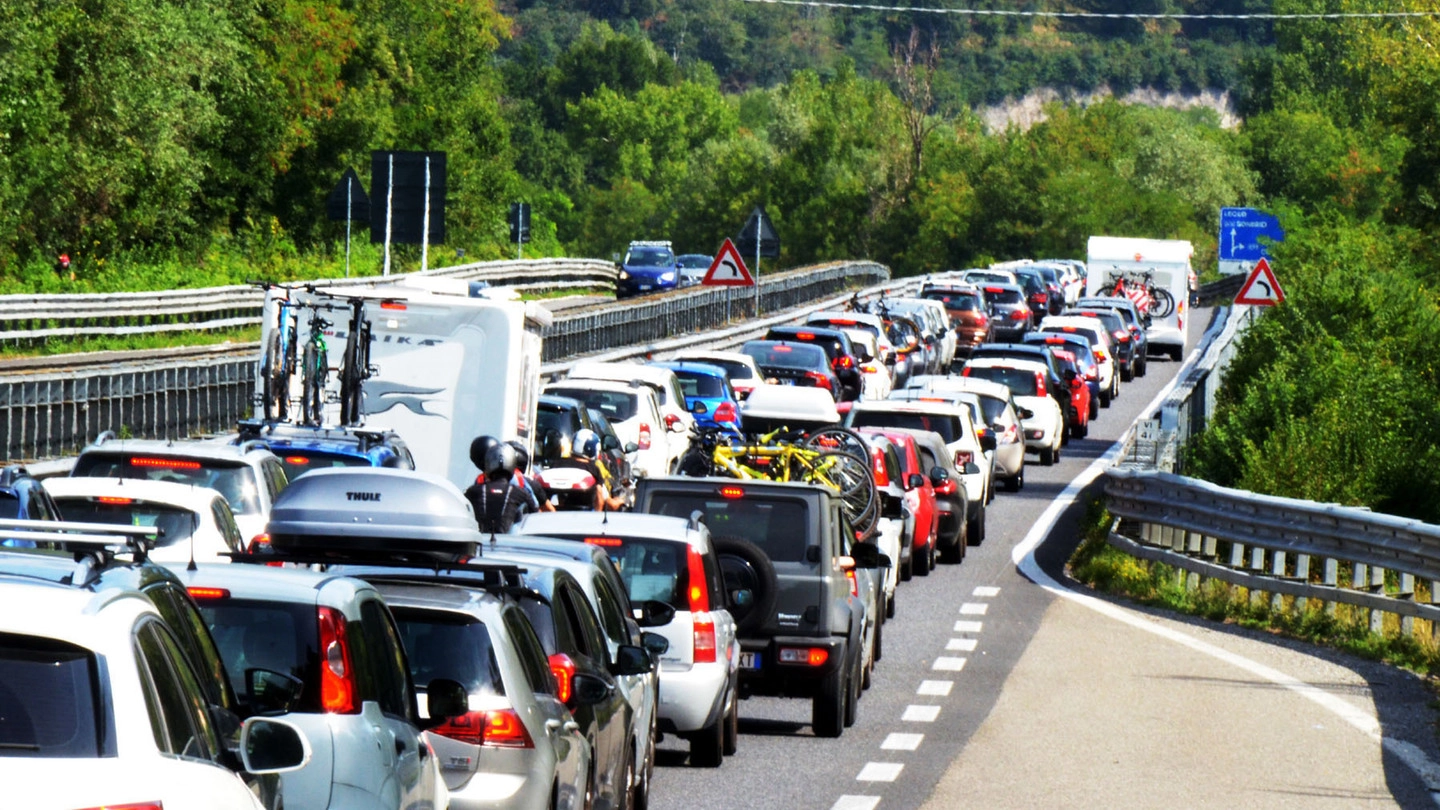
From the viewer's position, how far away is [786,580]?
15.6 m

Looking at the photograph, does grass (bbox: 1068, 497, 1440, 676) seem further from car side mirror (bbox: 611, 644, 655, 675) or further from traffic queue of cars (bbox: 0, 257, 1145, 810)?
car side mirror (bbox: 611, 644, 655, 675)

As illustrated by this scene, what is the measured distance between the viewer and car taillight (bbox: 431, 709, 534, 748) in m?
8.89

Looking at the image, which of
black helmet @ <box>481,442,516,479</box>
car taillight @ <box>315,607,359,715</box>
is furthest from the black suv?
car taillight @ <box>315,607,359,715</box>

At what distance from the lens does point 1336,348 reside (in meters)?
35.8

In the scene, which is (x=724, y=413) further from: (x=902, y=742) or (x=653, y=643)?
(x=653, y=643)

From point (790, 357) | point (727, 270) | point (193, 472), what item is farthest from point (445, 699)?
point (727, 270)

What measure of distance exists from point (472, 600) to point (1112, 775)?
19.6 feet

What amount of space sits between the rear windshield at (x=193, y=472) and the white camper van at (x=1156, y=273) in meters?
46.7

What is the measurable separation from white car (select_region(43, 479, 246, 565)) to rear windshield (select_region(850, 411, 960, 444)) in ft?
49.0

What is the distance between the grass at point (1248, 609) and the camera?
20.2 m

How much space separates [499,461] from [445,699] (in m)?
9.26

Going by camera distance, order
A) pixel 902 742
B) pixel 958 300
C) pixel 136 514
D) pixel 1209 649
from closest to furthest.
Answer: pixel 136 514 → pixel 902 742 → pixel 1209 649 → pixel 958 300

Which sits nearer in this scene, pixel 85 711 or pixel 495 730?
pixel 85 711

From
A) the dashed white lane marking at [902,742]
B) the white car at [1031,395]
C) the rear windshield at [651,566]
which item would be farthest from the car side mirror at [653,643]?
the white car at [1031,395]
